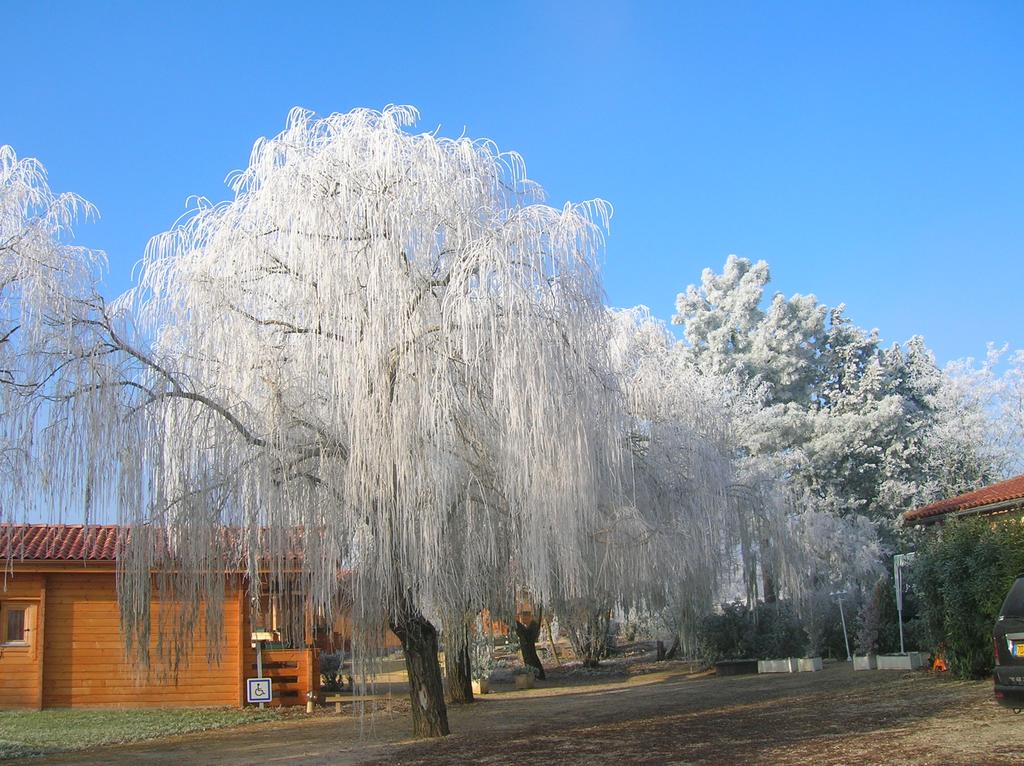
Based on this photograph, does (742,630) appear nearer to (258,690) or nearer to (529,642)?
(529,642)

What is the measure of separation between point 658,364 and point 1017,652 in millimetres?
9320

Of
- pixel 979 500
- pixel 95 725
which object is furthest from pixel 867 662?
pixel 95 725

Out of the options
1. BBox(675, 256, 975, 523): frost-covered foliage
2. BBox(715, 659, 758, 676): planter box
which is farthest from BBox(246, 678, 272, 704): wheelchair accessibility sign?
BBox(675, 256, 975, 523): frost-covered foliage

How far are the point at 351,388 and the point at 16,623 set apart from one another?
11.6m

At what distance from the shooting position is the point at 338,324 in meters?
10.3

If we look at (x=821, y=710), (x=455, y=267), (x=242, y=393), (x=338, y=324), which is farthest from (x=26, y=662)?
(x=821, y=710)

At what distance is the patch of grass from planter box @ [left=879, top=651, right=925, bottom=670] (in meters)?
11.4

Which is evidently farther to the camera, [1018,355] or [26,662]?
[1018,355]

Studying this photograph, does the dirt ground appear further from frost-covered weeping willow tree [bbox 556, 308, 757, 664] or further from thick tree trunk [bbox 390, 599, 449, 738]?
frost-covered weeping willow tree [bbox 556, 308, 757, 664]

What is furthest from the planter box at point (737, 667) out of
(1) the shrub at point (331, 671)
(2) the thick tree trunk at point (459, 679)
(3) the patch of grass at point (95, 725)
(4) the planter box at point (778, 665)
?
(3) the patch of grass at point (95, 725)

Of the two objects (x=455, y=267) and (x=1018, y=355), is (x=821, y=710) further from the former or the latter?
(x=1018, y=355)

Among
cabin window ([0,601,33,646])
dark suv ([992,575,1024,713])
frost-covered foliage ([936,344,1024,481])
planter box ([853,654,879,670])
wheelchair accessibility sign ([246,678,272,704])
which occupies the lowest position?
planter box ([853,654,879,670])

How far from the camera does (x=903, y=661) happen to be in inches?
707

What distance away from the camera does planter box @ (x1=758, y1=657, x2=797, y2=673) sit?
21.2 m
